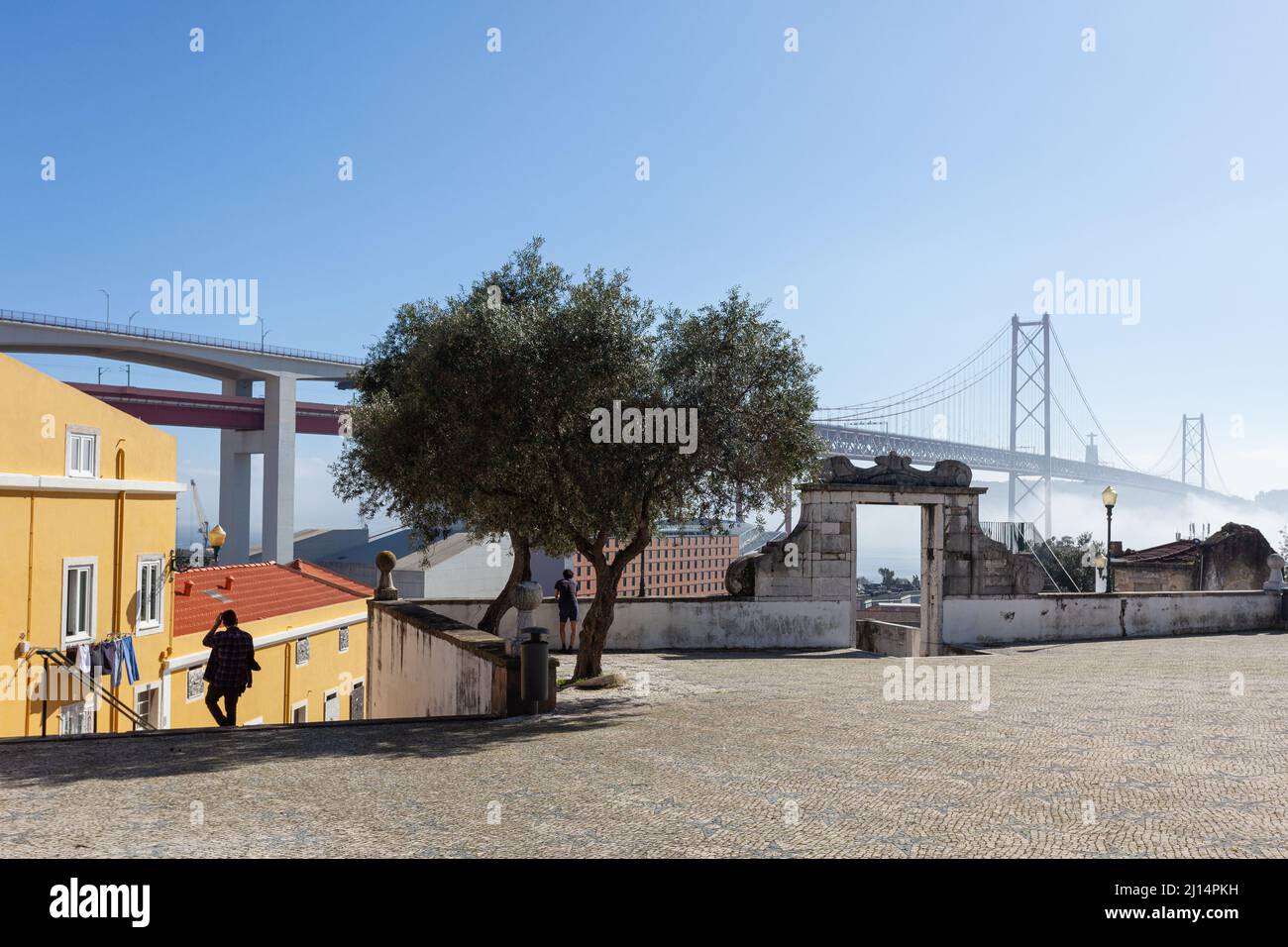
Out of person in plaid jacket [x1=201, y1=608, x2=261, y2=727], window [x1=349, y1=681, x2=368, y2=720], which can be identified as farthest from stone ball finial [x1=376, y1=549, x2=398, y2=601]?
window [x1=349, y1=681, x2=368, y2=720]

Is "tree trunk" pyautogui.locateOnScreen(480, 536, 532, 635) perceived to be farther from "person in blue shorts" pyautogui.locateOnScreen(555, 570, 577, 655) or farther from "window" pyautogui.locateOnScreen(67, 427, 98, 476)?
"window" pyautogui.locateOnScreen(67, 427, 98, 476)

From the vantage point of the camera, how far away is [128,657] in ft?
65.2

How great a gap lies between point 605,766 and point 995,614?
14.6 meters

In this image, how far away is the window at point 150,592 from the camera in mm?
20791

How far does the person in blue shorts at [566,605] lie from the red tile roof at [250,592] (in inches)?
457

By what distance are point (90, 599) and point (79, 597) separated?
0.35 metres

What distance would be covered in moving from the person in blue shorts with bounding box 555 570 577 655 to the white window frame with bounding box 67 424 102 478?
9.99m

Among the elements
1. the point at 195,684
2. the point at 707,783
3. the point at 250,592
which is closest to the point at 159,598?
the point at 195,684

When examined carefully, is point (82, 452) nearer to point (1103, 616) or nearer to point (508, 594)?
point (508, 594)

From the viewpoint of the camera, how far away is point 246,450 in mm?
69688

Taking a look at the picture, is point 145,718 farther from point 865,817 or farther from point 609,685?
point 865,817

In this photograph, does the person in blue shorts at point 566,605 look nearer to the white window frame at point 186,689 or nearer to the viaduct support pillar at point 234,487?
the white window frame at point 186,689

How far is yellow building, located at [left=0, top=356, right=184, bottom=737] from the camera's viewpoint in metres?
16.3
